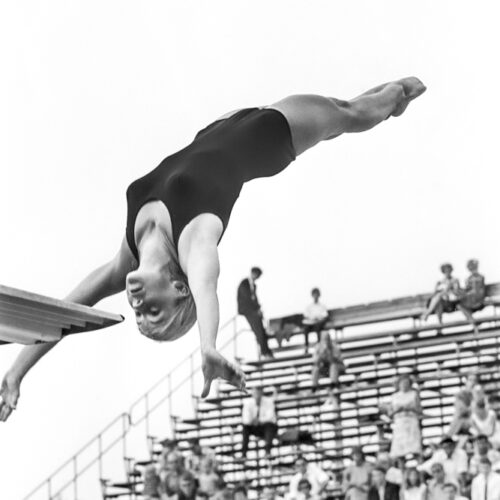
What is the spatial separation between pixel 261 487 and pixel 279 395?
211 centimetres

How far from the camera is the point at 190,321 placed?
7738 millimetres

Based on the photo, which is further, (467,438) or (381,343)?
(381,343)

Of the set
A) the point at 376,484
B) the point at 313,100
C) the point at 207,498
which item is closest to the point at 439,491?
the point at 376,484

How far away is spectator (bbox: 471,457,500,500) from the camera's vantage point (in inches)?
A: 602

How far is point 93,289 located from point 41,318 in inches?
68.0

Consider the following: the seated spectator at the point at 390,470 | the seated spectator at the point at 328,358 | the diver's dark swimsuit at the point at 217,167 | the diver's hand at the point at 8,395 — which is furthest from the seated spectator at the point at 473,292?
the diver's hand at the point at 8,395

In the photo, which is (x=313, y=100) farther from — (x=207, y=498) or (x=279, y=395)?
(x=279, y=395)

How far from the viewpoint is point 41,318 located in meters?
6.36

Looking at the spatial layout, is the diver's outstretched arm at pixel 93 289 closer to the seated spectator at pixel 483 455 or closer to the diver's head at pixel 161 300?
the diver's head at pixel 161 300

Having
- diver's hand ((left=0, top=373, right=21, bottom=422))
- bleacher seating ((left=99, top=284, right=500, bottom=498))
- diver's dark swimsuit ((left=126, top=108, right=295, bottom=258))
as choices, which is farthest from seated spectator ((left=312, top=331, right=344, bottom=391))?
diver's hand ((left=0, top=373, right=21, bottom=422))

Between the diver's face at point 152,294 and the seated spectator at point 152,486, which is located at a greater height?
the seated spectator at point 152,486

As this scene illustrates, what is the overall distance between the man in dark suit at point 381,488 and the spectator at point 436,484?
0.40 metres

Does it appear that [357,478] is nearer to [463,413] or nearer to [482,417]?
[463,413]

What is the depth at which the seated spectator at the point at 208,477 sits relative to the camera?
17625mm
